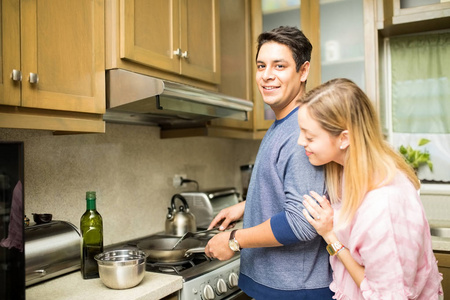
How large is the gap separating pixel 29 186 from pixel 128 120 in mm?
626

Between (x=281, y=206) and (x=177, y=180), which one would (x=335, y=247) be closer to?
(x=281, y=206)

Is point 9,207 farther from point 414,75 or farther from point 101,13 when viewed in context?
point 414,75

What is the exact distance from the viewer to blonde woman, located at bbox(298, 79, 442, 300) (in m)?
0.99

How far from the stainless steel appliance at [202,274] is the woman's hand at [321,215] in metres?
0.61

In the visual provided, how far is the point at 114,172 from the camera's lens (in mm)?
2074

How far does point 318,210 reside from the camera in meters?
1.16

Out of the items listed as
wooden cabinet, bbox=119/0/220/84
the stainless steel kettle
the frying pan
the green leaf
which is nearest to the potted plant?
the green leaf

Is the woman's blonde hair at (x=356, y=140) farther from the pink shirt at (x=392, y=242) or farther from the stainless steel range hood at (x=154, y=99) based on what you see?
the stainless steel range hood at (x=154, y=99)

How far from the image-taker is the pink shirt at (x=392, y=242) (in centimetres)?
98

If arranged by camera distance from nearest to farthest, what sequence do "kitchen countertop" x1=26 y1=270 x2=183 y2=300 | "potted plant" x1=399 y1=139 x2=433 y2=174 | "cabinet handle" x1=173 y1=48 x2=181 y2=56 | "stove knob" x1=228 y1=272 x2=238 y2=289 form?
"kitchen countertop" x1=26 y1=270 x2=183 y2=300 → "stove knob" x1=228 y1=272 x2=238 y2=289 → "cabinet handle" x1=173 y1=48 x2=181 y2=56 → "potted plant" x1=399 y1=139 x2=433 y2=174

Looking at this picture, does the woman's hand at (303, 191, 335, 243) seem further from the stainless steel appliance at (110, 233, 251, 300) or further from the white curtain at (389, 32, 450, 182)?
the white curtain at (389, 32, 450, 182)

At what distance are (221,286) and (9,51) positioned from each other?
45.8 inches

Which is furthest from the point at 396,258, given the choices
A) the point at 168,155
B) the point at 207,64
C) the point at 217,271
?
the point at 168,155

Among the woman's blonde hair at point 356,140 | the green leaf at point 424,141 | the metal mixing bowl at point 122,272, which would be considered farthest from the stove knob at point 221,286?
the green leaf at point 424,141
